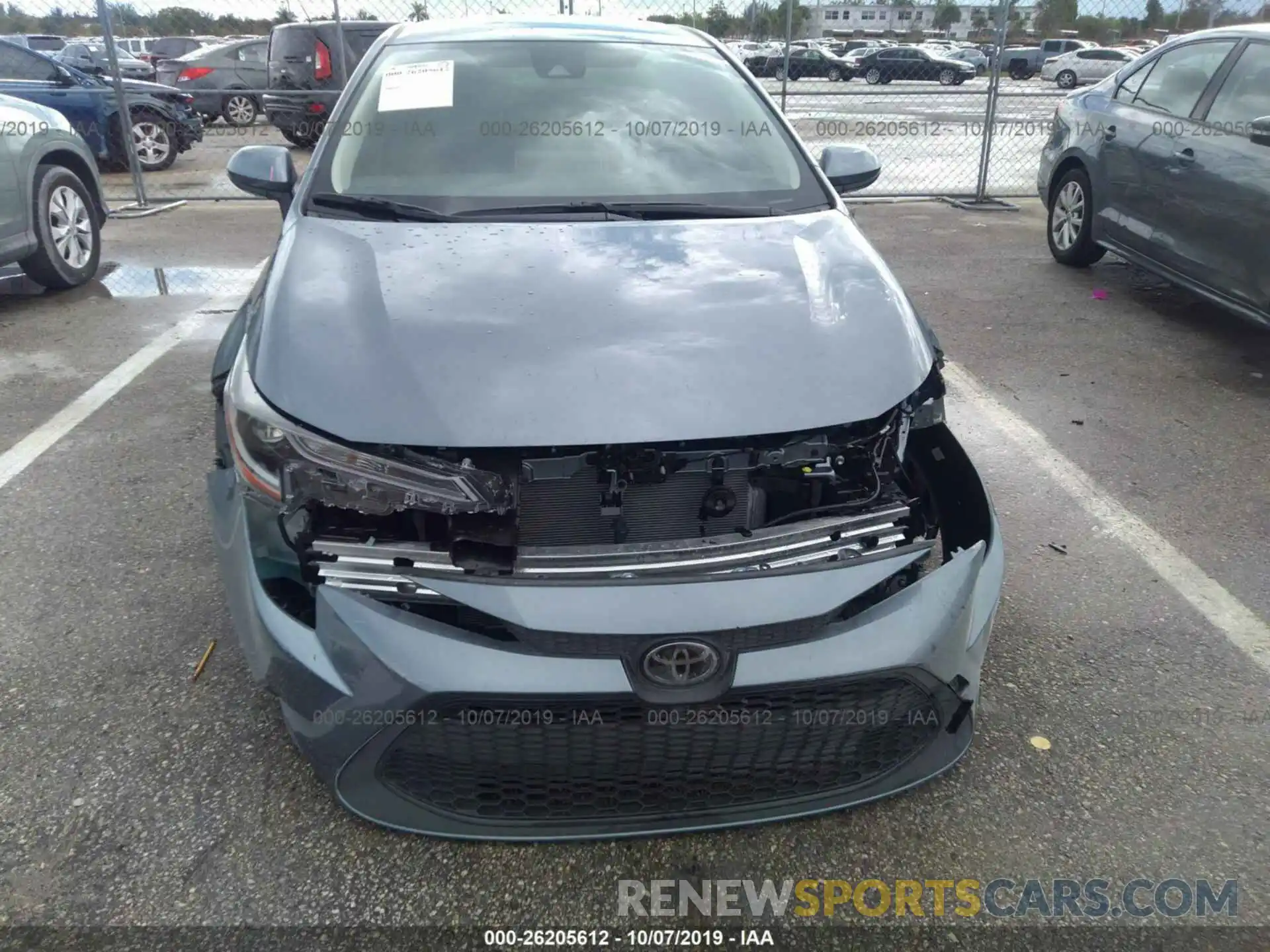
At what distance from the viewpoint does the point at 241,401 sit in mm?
2010

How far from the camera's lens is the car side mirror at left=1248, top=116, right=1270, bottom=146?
4.57 metres

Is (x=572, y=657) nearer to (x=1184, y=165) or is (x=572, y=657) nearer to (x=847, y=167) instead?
(x=847, y=167)

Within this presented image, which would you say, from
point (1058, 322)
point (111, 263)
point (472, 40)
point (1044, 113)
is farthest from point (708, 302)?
point (1044, 113)

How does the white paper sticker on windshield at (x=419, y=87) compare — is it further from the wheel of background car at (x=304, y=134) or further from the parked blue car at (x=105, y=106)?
the wheel of background car at (x=304, y=134)

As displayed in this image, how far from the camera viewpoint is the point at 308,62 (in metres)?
12.3

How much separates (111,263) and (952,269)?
618 centimetres

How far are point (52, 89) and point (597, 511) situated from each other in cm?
1096

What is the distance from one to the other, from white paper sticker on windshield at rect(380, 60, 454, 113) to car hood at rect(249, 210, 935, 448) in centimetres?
68

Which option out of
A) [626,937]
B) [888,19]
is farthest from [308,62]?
[888,19]

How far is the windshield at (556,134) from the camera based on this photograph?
287cm

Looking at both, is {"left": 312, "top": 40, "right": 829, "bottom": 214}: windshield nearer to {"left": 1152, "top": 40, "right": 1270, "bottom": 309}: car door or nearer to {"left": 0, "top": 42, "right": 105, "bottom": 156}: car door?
{"left": 1152, "top": 40, "right": 1270, "bottom": 309}: car door

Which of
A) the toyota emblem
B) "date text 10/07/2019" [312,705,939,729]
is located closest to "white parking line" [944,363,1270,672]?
"date text 10/07/2019" [312,705,939,729]

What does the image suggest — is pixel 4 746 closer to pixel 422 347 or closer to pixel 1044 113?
pixel 422 347

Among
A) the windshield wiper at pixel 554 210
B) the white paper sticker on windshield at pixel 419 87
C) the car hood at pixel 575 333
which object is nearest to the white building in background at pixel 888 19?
the white paper sticker on windshield at pixel 419 87
